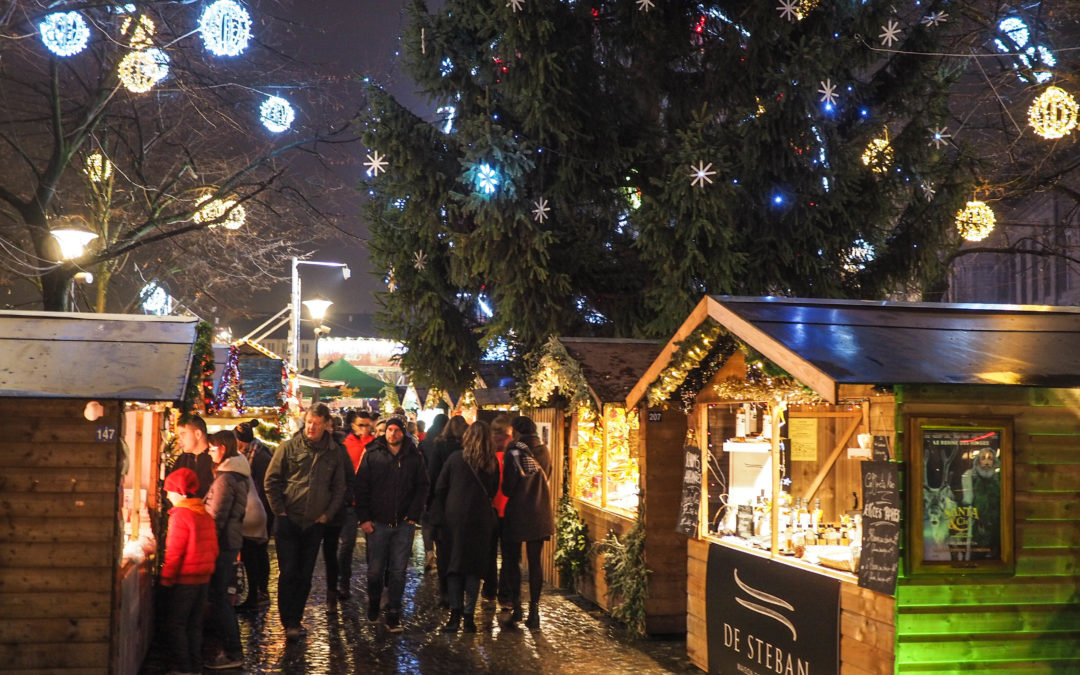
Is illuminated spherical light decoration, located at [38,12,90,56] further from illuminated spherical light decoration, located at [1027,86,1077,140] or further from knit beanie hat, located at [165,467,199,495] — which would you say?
illuminated spherical light decoration, located at [1027,86,1077,140]

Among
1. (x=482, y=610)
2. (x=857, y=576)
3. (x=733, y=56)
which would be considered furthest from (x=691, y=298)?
(x=857, y=576)

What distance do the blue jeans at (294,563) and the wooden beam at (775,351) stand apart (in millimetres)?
4269

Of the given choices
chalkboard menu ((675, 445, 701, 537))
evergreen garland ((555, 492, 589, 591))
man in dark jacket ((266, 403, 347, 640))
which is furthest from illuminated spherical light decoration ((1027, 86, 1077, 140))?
man in dark jacket ((266, 403, 347, 640))

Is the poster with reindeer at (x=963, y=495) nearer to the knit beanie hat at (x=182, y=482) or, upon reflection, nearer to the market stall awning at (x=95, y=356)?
the market stall awning at (x=95, y=356)

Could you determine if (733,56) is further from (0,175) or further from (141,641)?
(0,175)

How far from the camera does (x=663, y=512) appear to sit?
33.0 ft

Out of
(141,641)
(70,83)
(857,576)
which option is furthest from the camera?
(70,83)

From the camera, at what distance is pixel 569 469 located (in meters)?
13.2

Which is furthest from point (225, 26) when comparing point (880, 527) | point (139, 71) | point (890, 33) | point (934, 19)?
point (934, 19)

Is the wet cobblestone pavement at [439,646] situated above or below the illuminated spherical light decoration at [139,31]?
below

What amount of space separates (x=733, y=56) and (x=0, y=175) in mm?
15082

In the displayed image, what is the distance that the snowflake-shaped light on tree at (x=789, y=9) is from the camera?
13922 millimetres

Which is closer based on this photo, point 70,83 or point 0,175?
point 70,83

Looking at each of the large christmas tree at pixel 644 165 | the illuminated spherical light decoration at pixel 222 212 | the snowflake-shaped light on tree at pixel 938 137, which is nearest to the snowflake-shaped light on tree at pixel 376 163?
the large christmas tree at pixel 644 165
